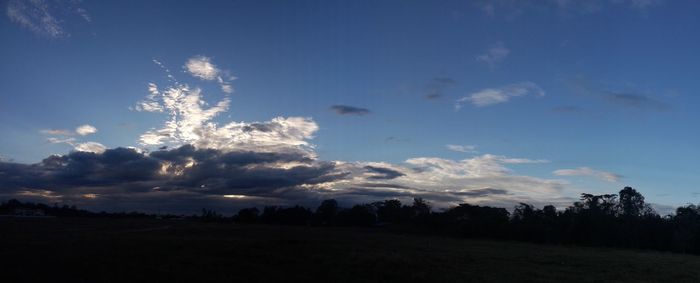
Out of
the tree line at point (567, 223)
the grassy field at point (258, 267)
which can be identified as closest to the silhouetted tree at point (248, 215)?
the tree line at point (567, 223)

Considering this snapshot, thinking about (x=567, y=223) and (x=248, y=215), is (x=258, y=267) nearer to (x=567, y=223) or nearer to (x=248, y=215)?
(x=567, y=223)

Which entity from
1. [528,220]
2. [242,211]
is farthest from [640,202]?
[242,211]

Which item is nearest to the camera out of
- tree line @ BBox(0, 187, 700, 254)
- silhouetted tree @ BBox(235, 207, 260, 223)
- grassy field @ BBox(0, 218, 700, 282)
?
grassy field @ BBox(0, 218, 700, 282)

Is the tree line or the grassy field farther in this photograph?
the tree line

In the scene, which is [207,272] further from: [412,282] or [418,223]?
[418,223]

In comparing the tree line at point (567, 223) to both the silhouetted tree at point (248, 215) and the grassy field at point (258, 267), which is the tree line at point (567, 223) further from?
the grassy field at point (258, 267)

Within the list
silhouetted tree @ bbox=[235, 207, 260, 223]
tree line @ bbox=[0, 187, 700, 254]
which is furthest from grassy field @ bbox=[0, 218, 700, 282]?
silhouetted tree @ bbox=[235, 207, 260, 223]

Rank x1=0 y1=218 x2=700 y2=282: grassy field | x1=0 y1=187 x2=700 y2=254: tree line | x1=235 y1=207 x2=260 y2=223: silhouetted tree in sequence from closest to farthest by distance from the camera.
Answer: x1=0 y1=218 x2=700 y2=282: grassy field < x1=0 y1=187 x2=700 y2=254: tree line < x1=235 y1=207 x2=260 y2=223: silhouetted tree

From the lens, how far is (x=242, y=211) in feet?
522

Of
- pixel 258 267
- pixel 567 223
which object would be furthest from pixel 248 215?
pixel 258 267

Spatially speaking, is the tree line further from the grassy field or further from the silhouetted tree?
the grassy field

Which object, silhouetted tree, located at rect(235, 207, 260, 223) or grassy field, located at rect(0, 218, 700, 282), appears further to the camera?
silhouetted tree, located at rect(235, 207, 260, 223)

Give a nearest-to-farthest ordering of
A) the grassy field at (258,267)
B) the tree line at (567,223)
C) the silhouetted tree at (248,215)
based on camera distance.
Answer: the grassy field at (258,267) → the tree line at (567,223) → the silhouetted tree at (248,215)

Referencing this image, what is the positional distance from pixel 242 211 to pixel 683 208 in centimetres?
10481
